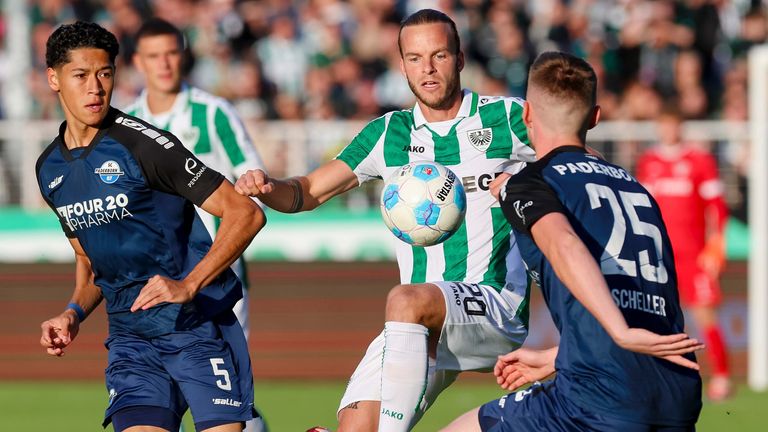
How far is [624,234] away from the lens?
4734mm

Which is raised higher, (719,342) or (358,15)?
(358,15)

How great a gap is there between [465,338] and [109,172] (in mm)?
1815

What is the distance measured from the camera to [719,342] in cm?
1103

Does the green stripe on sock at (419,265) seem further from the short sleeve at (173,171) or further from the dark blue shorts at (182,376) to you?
the short sleeve at (173,171)

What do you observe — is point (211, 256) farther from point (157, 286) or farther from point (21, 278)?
point (21, 278)

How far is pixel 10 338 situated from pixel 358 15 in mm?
6784

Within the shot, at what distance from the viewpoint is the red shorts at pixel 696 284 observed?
37.0ft

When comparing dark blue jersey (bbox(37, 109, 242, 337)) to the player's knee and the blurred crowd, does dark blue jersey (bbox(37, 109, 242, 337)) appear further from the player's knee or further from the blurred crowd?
the blurred crowd

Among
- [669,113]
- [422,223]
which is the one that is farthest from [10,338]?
[422,223]

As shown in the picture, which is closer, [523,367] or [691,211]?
[523,367]

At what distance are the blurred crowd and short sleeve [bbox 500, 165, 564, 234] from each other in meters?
12.5

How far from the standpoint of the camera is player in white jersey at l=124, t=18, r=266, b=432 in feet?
27.8

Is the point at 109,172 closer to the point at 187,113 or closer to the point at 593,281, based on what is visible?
the point at 593,281

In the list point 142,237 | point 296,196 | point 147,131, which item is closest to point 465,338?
point 296,196
